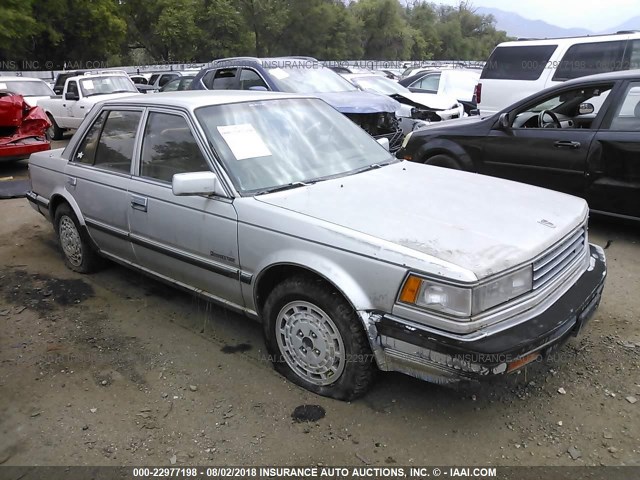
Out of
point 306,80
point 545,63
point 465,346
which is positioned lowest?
point 465,346

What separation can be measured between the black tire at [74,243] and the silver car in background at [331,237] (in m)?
0.22

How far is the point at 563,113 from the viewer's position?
596 cm

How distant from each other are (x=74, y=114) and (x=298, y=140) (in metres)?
10.7

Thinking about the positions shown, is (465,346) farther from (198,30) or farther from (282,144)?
(198,30)

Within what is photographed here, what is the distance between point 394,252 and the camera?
8.19 ft

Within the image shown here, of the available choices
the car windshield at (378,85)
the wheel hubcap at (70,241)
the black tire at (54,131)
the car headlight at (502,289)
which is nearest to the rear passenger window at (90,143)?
the wheel hubcap at (70,241)

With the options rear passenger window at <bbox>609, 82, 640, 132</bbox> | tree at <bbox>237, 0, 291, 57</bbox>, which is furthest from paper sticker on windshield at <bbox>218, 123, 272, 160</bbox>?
tree at <bbox>237, 0, 291, 57</bbox>

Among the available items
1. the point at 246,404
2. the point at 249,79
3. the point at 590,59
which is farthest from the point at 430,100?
the point at 246,404

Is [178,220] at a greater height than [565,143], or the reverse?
[565,143]

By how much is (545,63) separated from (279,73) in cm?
419

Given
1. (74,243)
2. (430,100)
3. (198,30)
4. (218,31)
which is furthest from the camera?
(218,31)

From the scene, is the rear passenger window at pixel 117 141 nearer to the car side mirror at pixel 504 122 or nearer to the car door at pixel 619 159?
the car side mirror at pixel 504 122

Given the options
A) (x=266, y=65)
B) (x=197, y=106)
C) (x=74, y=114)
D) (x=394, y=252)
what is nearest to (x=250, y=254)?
(x=394, y=252)

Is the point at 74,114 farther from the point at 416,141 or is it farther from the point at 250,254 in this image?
the point at 250,254
